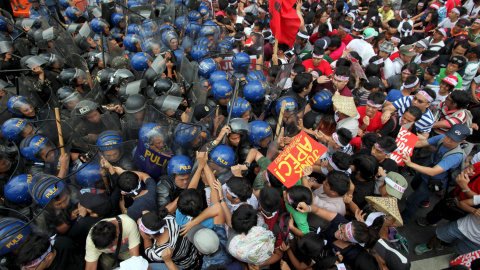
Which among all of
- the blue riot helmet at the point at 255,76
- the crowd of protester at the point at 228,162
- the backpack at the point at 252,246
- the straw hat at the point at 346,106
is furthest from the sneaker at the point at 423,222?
the blue riot helmet at the point at 255,76

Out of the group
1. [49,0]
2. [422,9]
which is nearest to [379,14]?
[422,9]

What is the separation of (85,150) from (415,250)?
541cm

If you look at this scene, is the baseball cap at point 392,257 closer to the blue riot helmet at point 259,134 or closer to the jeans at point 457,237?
the jeans at point 457,237

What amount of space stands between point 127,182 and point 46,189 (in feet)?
3.29

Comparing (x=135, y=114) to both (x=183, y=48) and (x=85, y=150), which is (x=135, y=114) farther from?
(x=183, y=48)

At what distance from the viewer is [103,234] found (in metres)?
2.41

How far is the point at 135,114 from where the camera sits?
424 cm

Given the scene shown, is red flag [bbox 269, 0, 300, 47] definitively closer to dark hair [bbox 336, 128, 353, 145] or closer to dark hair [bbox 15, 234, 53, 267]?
dark hair [bbox 336, 128, 353, 145]

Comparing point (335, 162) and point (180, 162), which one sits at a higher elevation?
point (335, 162)

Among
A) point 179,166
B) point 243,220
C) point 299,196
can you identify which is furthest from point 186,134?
point 299,196

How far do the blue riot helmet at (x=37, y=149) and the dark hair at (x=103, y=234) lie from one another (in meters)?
2.02

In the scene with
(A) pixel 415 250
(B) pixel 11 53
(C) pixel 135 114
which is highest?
(C) pixel 135 114

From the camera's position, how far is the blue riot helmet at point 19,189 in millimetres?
3211

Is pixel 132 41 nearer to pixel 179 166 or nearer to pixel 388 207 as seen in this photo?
pixel 179 166
